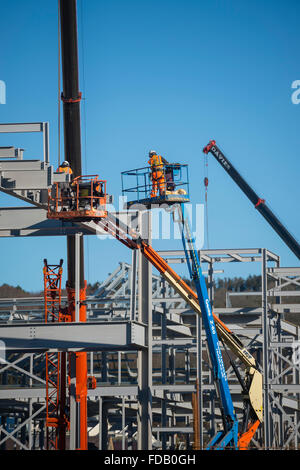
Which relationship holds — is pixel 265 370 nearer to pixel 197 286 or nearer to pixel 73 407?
pixel 197 286

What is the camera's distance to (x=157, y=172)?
2255 cm

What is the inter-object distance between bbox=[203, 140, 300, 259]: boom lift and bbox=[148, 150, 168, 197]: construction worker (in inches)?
1017

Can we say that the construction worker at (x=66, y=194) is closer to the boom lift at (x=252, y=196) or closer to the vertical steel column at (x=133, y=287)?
the vertical steel column at (x=133, y=287)

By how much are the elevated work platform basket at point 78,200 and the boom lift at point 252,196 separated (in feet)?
91.1

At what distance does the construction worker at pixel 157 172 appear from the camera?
73.4ft

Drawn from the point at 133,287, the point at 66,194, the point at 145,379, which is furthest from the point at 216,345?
the point at 66,194

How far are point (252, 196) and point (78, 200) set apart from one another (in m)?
30.4

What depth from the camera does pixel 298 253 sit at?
46.7m

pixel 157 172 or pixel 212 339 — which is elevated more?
pixel 157 172

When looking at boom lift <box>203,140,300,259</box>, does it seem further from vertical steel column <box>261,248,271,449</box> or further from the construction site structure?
vertical steel column <box>261,248,271,449</box>

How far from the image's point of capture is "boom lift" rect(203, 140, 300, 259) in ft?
157

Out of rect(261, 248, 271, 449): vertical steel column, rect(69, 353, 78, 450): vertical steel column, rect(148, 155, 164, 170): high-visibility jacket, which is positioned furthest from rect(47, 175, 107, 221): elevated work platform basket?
rect(261, 248, 271, 449): vertical steel column

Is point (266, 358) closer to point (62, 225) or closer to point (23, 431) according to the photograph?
point (62, 225)

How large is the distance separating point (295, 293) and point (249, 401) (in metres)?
6.71
